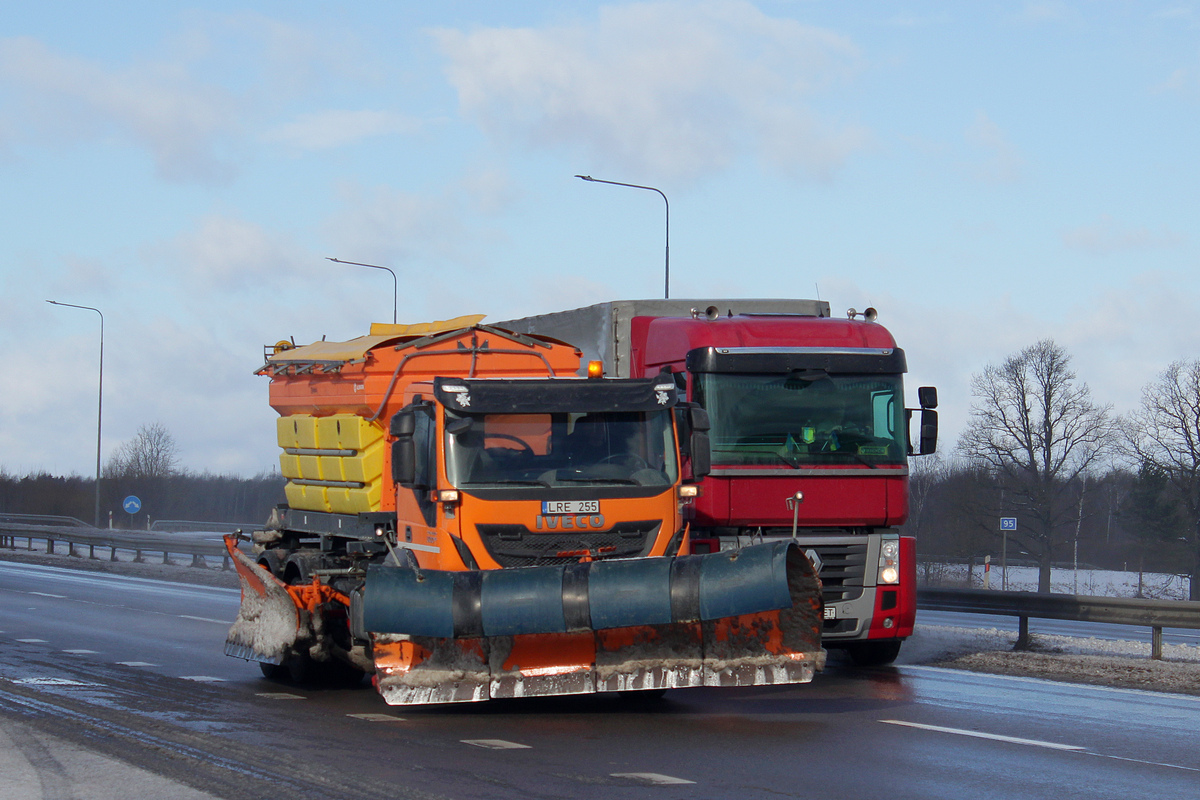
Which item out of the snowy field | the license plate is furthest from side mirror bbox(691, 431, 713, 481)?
the snowy field

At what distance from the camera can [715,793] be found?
6.92m

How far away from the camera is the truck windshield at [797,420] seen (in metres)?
12.4

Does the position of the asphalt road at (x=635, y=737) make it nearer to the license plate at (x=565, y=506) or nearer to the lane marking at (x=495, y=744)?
the lane marking at (x=495, y=744)

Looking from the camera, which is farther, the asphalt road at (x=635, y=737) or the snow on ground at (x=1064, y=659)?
the snow on ground at (x=1064, y=659)

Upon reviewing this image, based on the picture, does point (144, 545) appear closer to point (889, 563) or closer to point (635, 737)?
point (889, 563)

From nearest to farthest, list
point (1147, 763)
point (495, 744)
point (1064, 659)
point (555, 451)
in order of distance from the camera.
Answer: point (1147, 763) < point (495, 744) < point (555, 451) < point (1064, 659)

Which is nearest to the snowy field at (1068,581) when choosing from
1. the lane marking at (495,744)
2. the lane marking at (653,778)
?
the lane marking at (495,744)

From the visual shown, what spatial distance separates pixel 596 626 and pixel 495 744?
1062mm

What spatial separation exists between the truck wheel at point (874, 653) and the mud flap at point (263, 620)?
5.74 m

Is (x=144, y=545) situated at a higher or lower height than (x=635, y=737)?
lower

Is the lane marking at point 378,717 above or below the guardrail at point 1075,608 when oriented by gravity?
below

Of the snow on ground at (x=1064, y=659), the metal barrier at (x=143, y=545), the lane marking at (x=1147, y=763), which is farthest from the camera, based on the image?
the metal barrier at (x=143, y=545)

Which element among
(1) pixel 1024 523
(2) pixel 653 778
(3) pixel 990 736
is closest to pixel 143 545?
(3) pixel 990 736

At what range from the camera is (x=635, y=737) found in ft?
29.1
